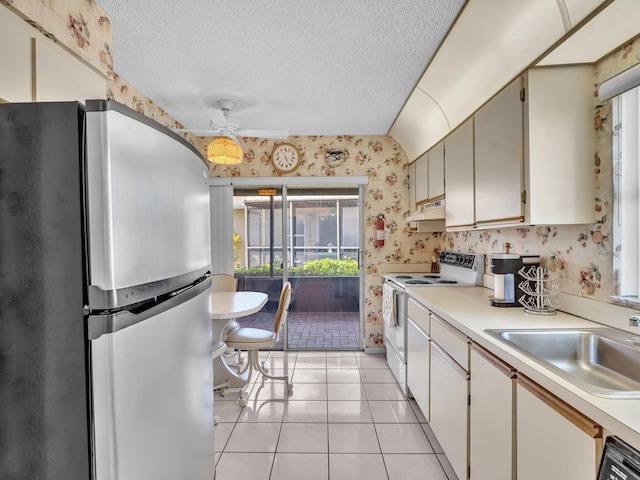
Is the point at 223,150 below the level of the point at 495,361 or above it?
above

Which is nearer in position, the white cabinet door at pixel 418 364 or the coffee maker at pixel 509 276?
the coffee maker at pixel 509 276

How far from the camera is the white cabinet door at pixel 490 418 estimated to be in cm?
126

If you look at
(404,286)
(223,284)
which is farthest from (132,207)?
(223,284)

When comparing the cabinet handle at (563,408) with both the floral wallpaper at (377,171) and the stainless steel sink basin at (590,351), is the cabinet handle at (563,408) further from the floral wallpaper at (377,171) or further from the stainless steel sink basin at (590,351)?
the floral wallpaper at (377,171)

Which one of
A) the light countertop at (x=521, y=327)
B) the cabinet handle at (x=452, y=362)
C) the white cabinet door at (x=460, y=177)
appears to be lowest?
the cabinet handle at (x=452, y=362)

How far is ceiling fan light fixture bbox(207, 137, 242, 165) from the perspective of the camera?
2602 millimetres

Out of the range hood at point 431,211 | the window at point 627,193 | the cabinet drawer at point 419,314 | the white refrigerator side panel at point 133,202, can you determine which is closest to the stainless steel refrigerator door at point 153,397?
the white refrigerator side panel at point 133,202

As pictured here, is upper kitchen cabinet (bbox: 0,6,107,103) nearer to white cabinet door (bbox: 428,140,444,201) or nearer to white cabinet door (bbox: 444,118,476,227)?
white cabinet door (bbox: 444,118,476,227)

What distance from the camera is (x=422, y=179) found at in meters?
3.35

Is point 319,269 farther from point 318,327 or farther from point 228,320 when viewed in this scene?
point 228,320

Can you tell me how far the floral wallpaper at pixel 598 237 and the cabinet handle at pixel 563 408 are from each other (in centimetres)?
79

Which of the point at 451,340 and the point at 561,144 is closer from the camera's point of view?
the point at 561,144

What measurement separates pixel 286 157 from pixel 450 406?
300 cm

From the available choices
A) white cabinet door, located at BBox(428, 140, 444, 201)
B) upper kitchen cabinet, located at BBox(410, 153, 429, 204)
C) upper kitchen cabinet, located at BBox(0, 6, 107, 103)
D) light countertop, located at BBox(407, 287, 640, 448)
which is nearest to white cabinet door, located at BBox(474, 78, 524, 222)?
light countertop, located at BBox(407, 287, 640, 448)
